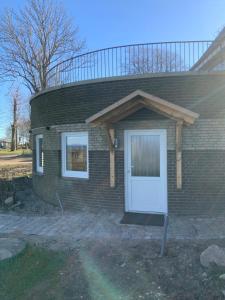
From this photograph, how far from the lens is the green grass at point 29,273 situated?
4287 millimetres

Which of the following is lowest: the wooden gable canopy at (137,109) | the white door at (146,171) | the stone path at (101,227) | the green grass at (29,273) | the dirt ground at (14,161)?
the green grass at (29,273)

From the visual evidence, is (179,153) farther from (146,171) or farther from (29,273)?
(29,273)

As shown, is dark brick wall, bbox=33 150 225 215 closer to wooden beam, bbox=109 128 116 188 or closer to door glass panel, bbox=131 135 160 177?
wooden beam, bbox=109 128 116 188

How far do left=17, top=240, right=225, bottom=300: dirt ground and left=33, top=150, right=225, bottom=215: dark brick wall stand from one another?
198cm

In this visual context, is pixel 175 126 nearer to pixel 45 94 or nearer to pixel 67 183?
pixel 67 183

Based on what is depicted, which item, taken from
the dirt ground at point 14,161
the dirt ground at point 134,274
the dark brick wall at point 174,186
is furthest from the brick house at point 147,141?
the dirt ground at point 14,161

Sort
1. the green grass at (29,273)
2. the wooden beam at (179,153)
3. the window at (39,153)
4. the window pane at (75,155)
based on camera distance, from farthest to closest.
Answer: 1. the window at (39,153)
2. the window pane at (75,155)
3. the wooden beam at (179,153)
4. the green grass at (29,273)

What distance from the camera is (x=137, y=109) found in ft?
25.7

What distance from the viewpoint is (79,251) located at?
561 centimetres

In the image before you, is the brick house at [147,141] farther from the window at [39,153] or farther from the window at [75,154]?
the window at [39,153]

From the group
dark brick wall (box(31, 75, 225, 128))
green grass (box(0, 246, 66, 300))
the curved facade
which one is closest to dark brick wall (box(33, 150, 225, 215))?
the curved facade

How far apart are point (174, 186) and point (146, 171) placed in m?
0.78

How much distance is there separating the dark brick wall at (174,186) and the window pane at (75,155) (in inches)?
12.5

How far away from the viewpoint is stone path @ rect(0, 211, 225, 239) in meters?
6.44
